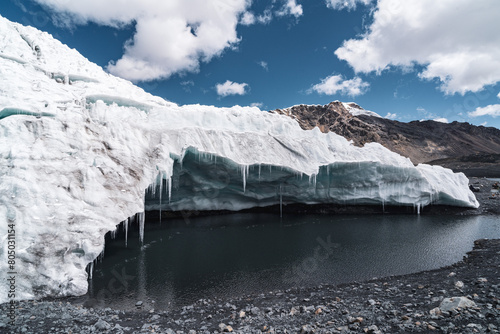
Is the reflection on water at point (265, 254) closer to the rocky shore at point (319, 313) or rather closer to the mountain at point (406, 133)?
the rocky shore at point (319, 313)

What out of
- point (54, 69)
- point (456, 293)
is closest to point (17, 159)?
point (54, 69)

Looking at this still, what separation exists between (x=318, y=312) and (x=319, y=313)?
0.04 m

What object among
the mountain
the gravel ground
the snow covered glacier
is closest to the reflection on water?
the gravel ground

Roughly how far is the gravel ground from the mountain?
4272 inches

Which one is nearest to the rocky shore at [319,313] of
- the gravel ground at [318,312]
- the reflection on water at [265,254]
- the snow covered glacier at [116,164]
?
the gravel ground at [318,312]

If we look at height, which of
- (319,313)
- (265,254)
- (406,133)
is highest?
(406,133)

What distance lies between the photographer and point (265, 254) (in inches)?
749

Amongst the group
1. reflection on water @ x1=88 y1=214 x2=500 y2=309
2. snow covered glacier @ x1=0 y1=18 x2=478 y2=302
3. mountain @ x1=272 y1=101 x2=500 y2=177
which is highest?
mountain @ x1=272 y1=101 x2=500 y2=177

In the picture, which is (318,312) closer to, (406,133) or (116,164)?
(116,164)

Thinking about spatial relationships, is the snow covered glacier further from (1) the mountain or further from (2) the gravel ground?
(1) the mountain

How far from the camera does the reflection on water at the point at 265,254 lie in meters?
13.9

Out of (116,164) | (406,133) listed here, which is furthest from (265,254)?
(406,133)

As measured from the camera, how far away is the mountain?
A: 400 feet

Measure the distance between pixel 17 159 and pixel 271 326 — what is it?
13493 mm
